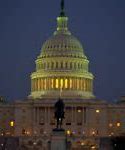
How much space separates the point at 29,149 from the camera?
6772 inches

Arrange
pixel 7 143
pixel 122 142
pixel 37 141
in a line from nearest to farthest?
pixel 122 142 → pixel 7 143 → pixel 37 141

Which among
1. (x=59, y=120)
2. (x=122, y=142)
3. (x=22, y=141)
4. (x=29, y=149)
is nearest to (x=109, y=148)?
(x=122, y=142)

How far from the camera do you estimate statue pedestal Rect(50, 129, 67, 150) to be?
128500mm

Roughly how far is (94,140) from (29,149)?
2992 cm

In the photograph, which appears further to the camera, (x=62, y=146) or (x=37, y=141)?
(x=37, y=141)

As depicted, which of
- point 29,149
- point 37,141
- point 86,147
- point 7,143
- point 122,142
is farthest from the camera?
point 37,141

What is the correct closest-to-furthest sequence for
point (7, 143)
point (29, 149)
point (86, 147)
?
1. point (7, 143)
2. point (29, 149)
3. point (86, 147)

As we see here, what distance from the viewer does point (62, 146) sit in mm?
128875

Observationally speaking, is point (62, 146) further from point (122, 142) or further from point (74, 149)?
point (74, 149)

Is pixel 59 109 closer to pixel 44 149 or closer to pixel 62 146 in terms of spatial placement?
pixel 62 146

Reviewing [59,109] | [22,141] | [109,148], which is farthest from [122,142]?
[22,141]

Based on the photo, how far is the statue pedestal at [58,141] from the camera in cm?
12850

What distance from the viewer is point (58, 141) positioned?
12888cm

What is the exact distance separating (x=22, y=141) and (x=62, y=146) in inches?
2574
